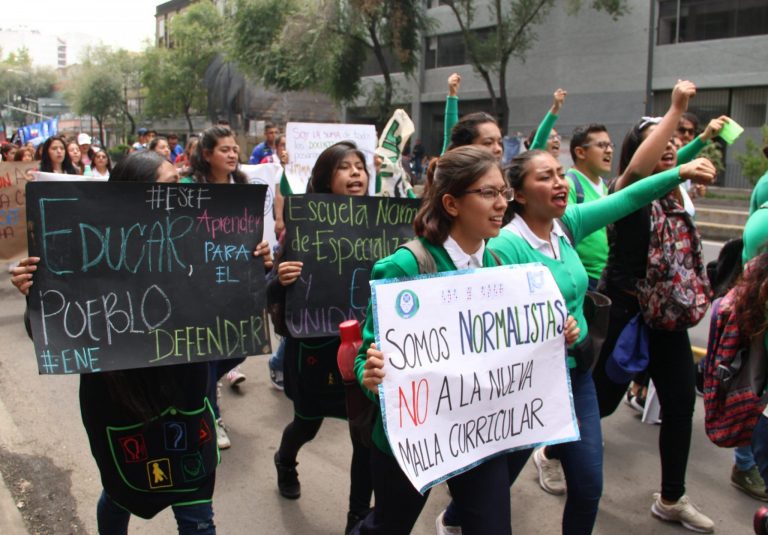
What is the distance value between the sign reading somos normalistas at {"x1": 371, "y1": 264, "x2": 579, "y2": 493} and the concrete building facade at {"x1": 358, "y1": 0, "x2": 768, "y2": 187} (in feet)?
74.4

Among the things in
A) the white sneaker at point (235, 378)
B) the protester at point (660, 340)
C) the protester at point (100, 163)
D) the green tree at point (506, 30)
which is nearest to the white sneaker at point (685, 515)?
the protester at point (660, 340)

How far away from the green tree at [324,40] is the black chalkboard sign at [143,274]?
26700mm

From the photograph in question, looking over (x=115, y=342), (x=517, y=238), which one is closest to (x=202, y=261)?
(x=115, y=342)

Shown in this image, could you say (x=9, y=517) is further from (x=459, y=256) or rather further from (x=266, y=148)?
(x=266, y=148)

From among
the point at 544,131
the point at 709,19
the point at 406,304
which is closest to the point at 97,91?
the point at 709,19

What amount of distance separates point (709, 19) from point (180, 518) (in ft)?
86.2

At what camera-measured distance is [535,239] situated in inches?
113

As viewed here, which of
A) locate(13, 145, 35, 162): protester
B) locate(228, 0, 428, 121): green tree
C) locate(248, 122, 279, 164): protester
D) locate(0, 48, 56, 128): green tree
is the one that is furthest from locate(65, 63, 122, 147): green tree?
locate(248, 122, 279, 164): protester

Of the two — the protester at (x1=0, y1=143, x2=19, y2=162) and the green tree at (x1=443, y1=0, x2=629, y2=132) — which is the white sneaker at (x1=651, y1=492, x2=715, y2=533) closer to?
the protester at (x1=0, y1=143, x2=19, y2=162)

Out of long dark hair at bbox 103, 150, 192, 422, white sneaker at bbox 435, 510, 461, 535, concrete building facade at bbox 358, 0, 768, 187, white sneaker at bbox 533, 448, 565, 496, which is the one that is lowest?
white sneaker at bbox 533, 448, 565, 496

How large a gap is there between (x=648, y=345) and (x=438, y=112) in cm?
3226

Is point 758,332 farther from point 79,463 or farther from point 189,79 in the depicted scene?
point 189,79

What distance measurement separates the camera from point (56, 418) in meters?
4.88

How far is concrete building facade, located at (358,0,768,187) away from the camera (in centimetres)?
2317
